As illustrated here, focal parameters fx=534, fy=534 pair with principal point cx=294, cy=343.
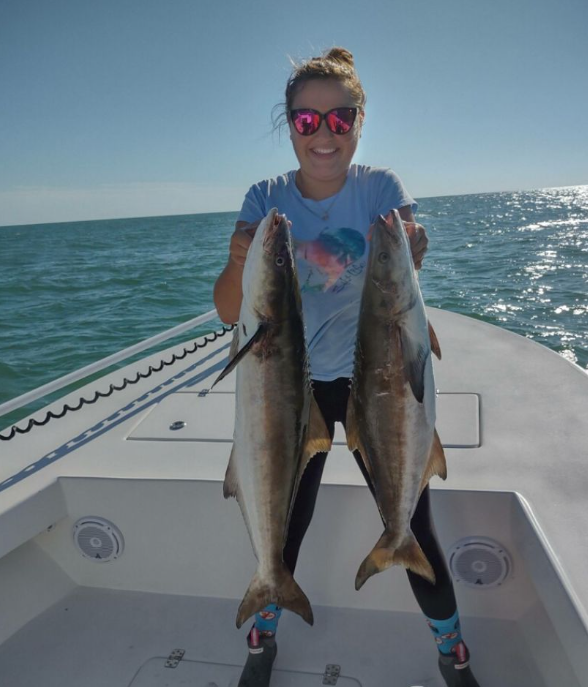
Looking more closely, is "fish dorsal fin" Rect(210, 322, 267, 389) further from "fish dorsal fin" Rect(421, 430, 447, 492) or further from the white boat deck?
the white boat deck

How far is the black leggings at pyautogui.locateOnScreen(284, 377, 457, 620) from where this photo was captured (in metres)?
2.21

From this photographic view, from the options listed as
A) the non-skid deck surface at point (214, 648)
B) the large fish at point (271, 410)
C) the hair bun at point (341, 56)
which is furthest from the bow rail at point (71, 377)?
the hair bun at point (341, 56)

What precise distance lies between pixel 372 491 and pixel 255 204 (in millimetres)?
1281

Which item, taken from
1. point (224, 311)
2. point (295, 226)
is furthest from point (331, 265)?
point (224, 311)

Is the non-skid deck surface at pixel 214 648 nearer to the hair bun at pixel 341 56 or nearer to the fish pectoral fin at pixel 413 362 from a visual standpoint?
the fish pectoral fin at pixel 413 362

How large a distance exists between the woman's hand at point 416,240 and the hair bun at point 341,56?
760mm

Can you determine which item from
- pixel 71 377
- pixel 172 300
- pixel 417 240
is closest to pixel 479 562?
pixel 417 240

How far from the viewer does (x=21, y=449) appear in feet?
11.5

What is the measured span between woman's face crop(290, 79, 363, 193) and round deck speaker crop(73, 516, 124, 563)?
224 cm

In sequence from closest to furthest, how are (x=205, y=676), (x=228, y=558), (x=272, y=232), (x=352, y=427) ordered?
1. (x=272, y=232)
2. (x=352, y=427)
3. (x=205, y=676)
4. (x=228, y=558)

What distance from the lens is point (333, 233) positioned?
2.19 meters

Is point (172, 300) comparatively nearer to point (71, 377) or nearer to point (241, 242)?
point (71, 377)

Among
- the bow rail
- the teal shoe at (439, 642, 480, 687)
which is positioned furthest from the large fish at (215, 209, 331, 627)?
the bow rail

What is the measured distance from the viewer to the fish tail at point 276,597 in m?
2.09
